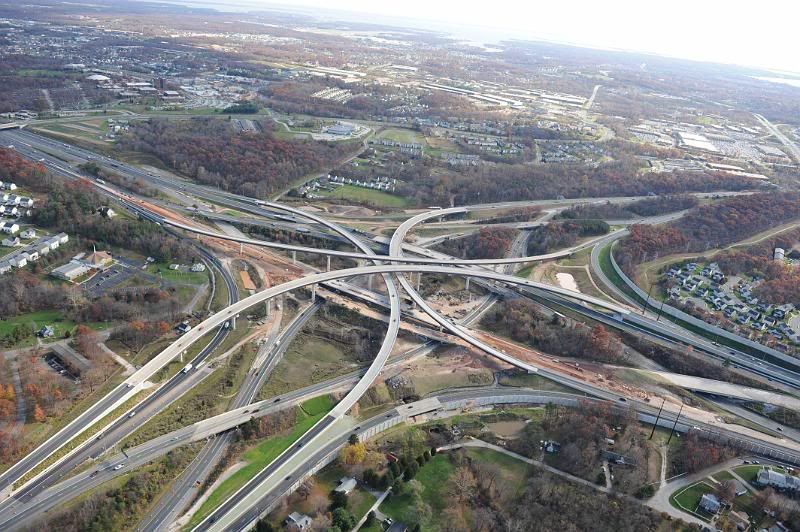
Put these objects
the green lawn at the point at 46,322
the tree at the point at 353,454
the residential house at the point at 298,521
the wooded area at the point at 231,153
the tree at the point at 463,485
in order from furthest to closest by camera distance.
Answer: the wooded area at the point at 231,153 → the green lawn at the point at 46,322 → the tree at the point at 353,454 → the tree at the point at 463,485 → the residential house at the point at 298,521

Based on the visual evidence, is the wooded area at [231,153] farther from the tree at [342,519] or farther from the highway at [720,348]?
the tree at [342,519]

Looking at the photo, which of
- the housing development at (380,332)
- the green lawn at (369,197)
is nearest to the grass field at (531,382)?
the housing development at (380,332)

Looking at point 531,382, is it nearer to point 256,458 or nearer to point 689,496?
point 689,496

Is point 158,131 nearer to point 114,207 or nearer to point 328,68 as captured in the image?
point 114,207

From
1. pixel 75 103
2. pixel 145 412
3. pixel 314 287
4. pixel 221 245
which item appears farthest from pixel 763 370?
pixel 75 103

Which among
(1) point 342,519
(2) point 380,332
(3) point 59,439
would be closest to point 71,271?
(3) point 59,439
